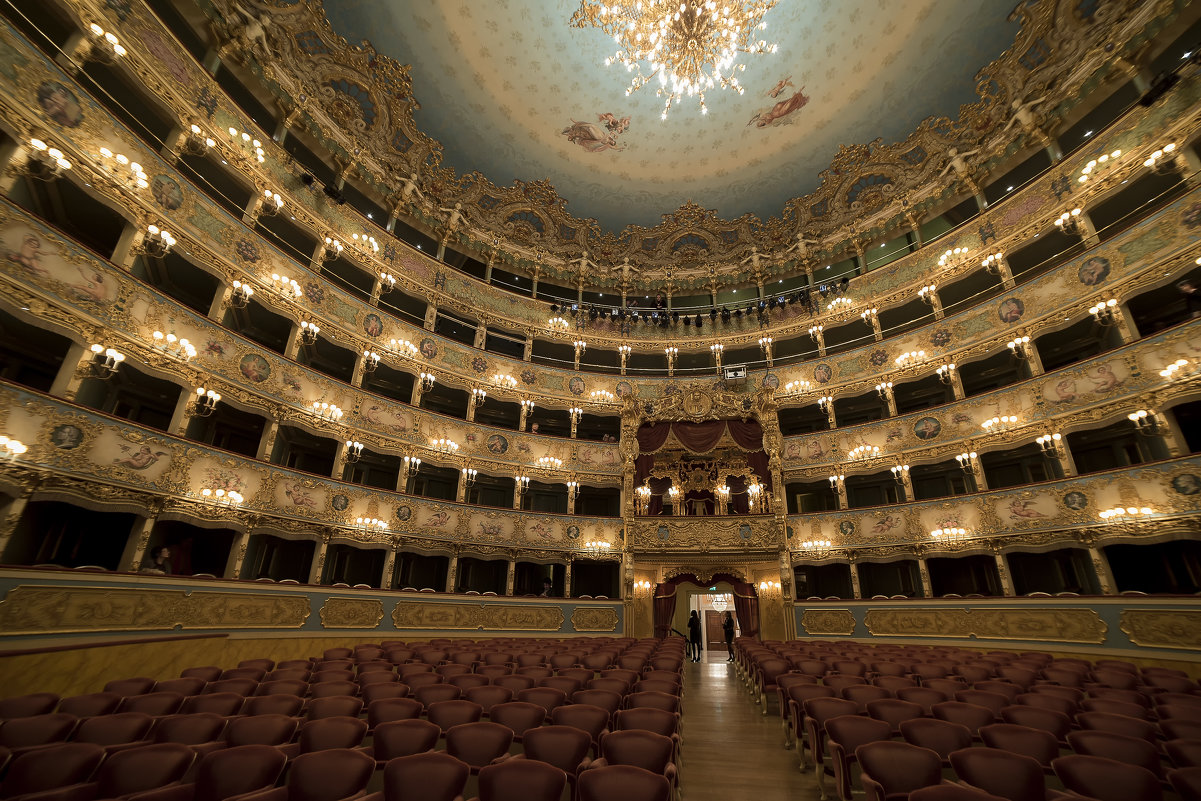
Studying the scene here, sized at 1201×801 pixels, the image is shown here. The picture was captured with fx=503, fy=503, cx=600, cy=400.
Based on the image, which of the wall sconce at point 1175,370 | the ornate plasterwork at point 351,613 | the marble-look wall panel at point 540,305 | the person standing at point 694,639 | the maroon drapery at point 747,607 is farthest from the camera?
the person standing at point 694,639

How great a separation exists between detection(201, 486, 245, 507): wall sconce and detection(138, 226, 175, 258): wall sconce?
533 cm

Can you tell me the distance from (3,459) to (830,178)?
2469 centimetres

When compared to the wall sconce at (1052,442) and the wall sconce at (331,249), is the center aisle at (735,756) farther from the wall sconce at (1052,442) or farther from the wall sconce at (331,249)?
the wall sconce at (331,249)

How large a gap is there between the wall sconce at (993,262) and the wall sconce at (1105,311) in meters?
3.67

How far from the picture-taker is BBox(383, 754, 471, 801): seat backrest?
2994mm

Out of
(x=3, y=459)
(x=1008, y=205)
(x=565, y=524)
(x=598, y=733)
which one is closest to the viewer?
(x=598, y=733)

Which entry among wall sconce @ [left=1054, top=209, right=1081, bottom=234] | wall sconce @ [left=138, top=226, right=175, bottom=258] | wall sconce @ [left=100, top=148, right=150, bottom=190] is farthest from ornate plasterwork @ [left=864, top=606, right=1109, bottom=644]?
wall sconce @ [left=100, top=148, right=150, bottom=190]

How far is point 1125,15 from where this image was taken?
13.9 metres

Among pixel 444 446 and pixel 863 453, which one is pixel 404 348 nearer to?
pixel 444 446

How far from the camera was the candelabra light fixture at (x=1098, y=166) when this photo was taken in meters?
13.9

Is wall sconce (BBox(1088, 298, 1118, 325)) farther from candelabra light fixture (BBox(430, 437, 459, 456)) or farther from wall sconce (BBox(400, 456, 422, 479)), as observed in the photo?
wall sconce (BBox(400, 456, 422, 479))

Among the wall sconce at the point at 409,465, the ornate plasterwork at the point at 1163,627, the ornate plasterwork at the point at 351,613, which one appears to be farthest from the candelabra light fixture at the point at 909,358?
the ornate plasterwork at the point at 351,613

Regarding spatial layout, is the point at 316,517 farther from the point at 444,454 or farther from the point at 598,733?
the point at 598,733

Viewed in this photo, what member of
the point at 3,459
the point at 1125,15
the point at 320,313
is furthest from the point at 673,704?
the point at 1125,15
